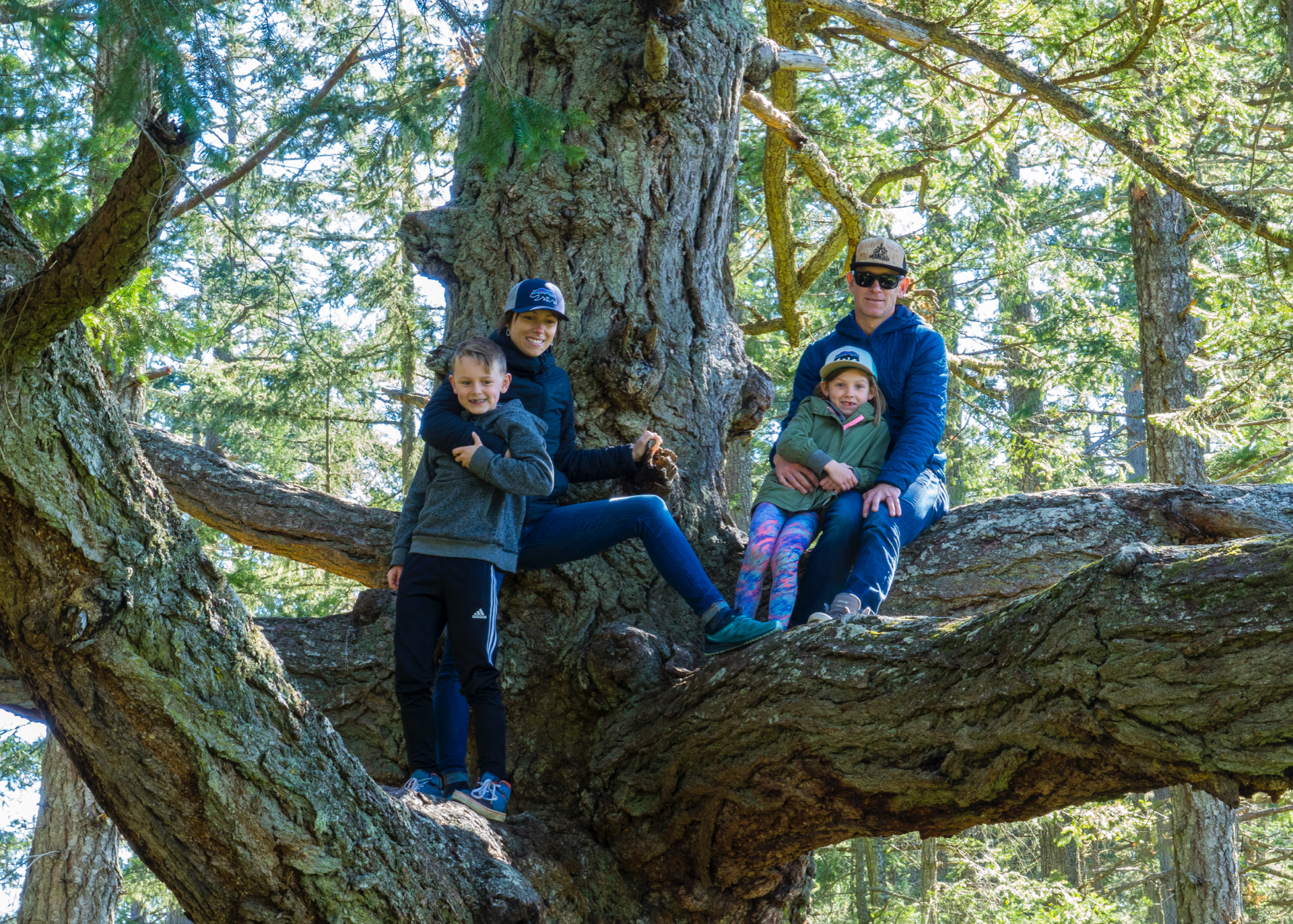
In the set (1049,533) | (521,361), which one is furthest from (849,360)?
(521,361)

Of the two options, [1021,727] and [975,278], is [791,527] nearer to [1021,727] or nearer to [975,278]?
[1021,727]

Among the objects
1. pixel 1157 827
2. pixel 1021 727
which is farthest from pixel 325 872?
pixel 1157 827

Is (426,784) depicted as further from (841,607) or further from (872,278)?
(872,278)

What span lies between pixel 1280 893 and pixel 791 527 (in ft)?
41.9

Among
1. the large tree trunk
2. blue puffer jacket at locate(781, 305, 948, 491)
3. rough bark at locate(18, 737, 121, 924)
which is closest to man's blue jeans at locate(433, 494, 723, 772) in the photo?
blue puffer jacket at locate(781, 305, 948, 491)

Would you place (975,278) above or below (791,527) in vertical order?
above

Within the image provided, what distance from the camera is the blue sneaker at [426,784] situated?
347 centimetres

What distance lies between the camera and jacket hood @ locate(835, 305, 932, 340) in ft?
14.8

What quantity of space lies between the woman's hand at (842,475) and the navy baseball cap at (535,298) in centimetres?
118

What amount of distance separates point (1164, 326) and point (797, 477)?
623cm

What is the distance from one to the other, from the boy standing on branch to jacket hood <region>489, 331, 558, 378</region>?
991 mm

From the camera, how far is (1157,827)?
1606 centimetres

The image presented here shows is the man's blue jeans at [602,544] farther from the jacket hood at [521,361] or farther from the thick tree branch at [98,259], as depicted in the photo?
the thick tree branch at [98,259]

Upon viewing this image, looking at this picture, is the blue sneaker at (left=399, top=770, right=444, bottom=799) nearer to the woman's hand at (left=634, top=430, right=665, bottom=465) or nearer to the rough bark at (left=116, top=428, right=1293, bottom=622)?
the rough bark at (left=116, top=428, right=1293, bottom=622)
